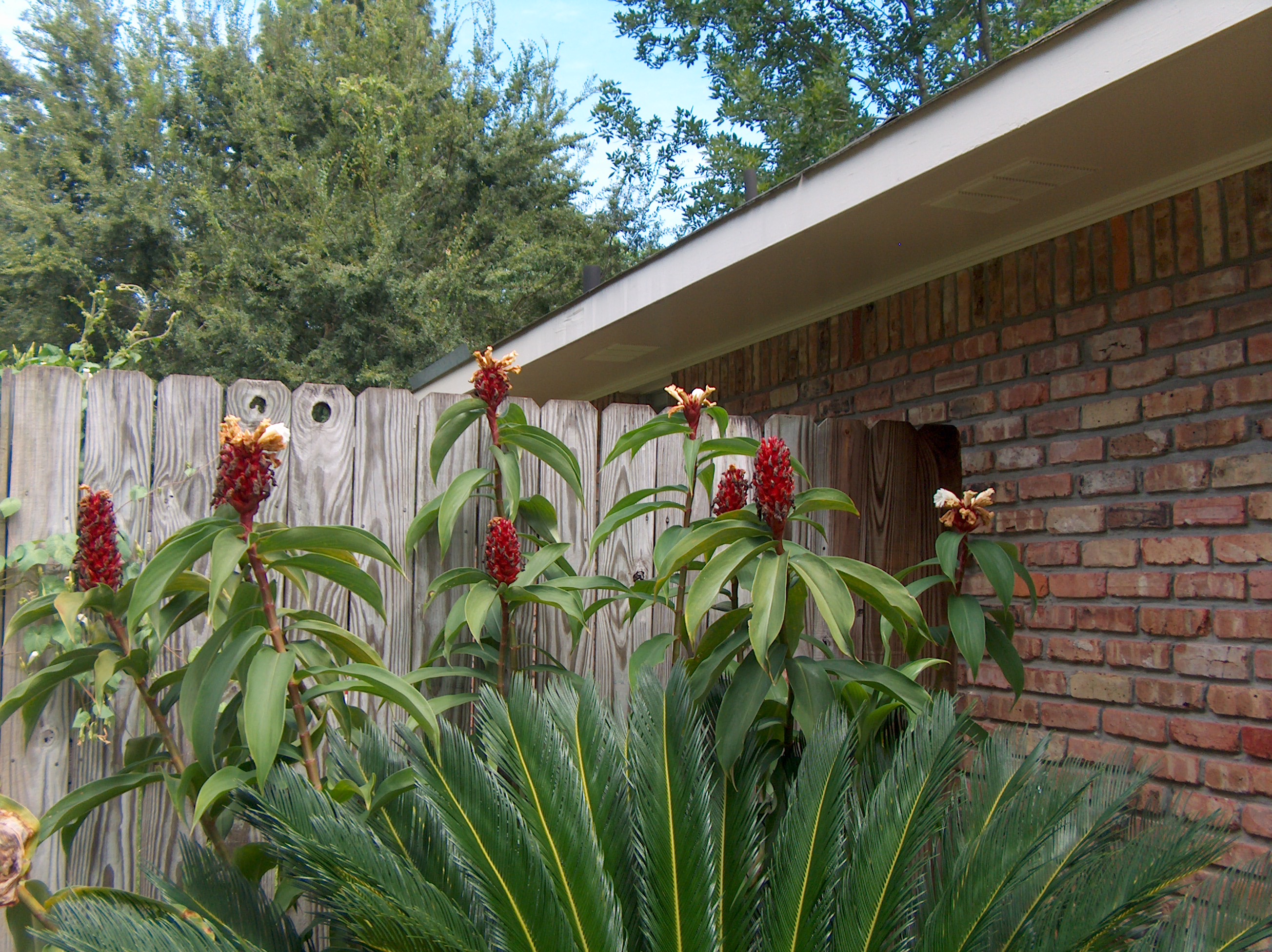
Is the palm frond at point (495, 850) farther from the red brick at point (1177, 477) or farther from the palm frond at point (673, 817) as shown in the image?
the red brick at point (1177, 477)

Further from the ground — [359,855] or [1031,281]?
[1031,281]

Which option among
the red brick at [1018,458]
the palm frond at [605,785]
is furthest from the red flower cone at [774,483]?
the red brick at [1018,458]

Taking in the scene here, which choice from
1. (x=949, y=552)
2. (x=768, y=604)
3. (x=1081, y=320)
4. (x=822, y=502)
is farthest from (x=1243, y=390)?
(x=768, y=604)

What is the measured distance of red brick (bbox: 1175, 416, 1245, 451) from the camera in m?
2.28

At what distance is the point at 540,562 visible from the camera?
204cm

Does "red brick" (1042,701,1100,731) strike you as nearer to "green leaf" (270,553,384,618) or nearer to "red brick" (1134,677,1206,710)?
"red brick" (1134,677,1206,710)

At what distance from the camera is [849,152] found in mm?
2578

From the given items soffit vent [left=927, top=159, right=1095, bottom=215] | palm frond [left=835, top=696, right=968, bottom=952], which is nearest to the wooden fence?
soffit vent [left=927, top=159, right=1095, bottom=215]

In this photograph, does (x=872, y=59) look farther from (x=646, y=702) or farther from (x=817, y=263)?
(x=646, y=702)

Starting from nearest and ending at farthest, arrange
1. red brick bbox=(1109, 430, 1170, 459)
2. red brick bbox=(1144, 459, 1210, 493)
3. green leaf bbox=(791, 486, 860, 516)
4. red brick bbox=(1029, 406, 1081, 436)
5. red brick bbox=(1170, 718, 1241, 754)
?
green leaf bbox=(791, 486, 860, 516) → red brick bbox=(1170, 718, 1241, 754) → red brick bbox=(1144, 459, 1210, 493) → red brick bbox=(1109, 430, 1170, 459) → red brick bbox=(1029, 406, 1081, 436)

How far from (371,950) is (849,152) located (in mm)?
2180

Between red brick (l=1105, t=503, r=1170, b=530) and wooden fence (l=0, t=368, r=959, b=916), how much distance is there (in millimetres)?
492

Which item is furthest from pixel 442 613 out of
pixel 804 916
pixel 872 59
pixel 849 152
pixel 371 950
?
pixel 872 59

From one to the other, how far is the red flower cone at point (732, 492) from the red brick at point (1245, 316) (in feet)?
4.10
